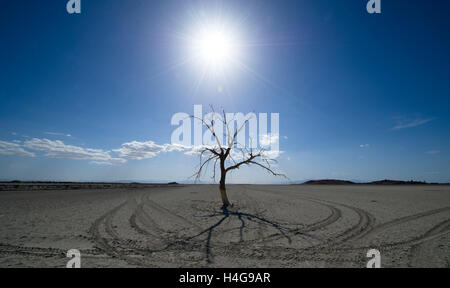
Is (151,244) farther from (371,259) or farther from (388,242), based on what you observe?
(388,242)

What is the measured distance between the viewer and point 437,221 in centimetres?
940

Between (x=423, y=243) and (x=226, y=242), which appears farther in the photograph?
(x=226, y=242)

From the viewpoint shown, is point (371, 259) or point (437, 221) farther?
point (437, 221)

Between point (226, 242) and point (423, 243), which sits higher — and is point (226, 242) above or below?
below

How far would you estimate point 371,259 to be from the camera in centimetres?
505
